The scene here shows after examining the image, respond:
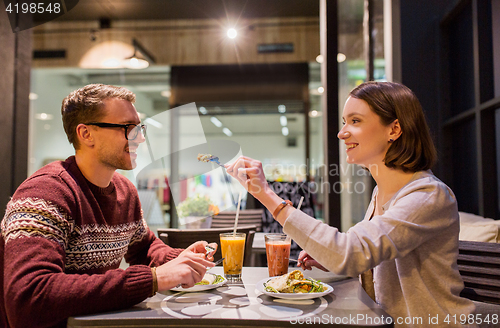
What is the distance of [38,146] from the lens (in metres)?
6.46

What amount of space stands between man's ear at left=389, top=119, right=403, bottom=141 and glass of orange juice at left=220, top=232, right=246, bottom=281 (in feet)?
2.17

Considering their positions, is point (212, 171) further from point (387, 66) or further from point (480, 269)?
point (387, 66)

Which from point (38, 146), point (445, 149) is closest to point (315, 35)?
point (445, 149)

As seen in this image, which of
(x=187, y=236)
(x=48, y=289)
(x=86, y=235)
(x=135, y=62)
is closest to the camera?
(x=48, y=289)

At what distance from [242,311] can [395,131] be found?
81 centimetres

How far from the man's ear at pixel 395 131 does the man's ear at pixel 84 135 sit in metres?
Answer: 1.10

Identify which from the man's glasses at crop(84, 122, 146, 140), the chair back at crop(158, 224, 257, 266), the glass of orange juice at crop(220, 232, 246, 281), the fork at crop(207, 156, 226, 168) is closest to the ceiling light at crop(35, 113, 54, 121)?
the chair back at crop(158, 224, 257, 266)

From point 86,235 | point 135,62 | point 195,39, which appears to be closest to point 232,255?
point 86,235

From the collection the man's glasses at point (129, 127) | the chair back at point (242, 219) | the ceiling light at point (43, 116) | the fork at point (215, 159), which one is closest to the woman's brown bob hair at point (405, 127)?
the fork at point (215, 159)

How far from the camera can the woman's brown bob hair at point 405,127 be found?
1243 mm

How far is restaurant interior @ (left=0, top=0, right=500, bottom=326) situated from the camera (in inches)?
85.2

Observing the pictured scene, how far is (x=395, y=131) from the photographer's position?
4.17 ft

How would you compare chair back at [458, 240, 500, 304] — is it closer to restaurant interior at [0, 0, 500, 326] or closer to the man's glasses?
restaurant interior at [0, 0, 500, 326]

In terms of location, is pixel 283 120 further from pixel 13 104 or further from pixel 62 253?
pixel 62 253
